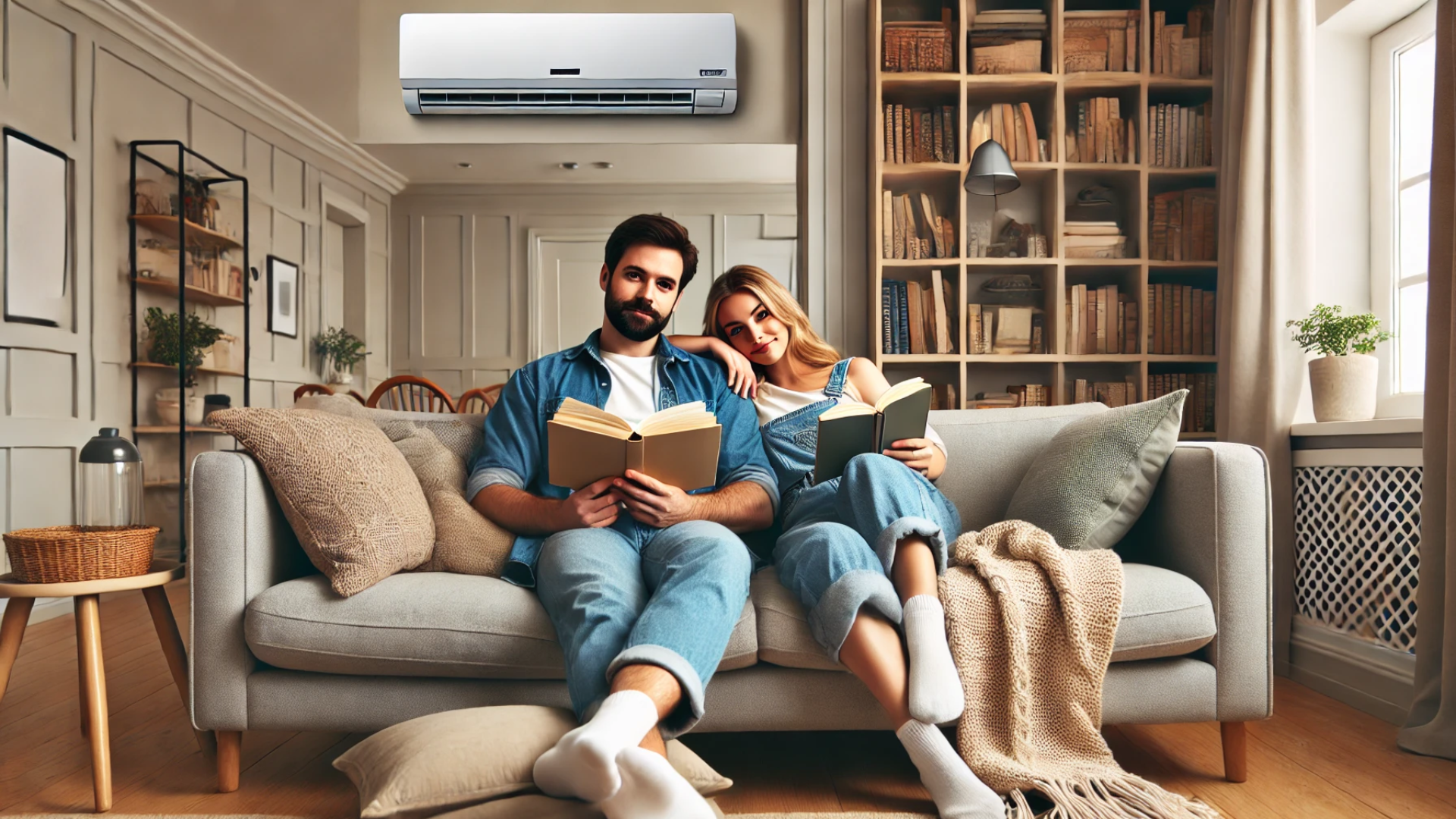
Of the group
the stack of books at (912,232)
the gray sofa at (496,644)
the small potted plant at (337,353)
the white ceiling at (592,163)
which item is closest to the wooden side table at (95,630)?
the gray sofa at (496,644)

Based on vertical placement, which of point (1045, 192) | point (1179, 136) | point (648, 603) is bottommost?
point (648, 603)

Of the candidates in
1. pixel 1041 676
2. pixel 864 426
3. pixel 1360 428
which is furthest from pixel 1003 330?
pixel 1041 676

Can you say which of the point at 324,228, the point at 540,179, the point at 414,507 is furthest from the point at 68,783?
the point at 540,179

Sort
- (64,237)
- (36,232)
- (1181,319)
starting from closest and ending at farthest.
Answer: (1181,319)
(36,232)
(64,237)

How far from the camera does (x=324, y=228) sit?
5.81 m

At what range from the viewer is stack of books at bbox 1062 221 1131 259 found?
3.42 m

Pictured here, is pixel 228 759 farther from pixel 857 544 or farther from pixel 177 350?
pixel 177 350

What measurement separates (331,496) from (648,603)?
585mm

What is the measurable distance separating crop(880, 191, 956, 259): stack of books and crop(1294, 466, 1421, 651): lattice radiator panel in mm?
1399

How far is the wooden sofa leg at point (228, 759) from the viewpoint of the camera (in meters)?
1.64

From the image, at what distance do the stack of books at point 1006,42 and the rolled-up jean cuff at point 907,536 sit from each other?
237 centimetres

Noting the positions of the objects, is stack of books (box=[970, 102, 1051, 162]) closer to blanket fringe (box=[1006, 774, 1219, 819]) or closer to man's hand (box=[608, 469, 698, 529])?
man's hand (box=[608, 469, 698, 529])

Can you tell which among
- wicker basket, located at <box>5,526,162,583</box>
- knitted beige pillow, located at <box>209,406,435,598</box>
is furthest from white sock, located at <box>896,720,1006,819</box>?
wicker basket, located at <box>5,526,162,583</box>

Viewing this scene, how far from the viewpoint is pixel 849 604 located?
4.90 ft
